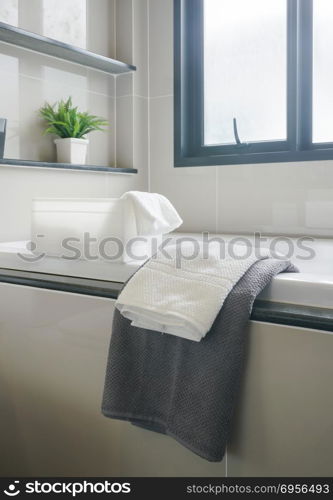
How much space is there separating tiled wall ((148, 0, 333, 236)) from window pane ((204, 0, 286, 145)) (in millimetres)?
195

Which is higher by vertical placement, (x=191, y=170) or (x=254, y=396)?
(x=191, y=170)

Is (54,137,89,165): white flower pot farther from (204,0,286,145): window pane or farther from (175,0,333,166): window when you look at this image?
(204,0,286,145): window pane

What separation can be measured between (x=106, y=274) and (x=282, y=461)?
0.60m

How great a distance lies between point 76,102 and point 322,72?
1.09 m

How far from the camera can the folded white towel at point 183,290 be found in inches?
38.0

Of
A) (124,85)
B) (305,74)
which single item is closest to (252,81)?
(305,74)

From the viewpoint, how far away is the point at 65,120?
2.10 metres

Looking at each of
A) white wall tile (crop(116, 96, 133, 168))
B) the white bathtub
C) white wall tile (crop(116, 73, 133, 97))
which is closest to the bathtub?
the white bathtub

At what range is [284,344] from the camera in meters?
0.96

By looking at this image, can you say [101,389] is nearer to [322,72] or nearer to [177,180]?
[177,180]

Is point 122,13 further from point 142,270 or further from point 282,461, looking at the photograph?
point 282,461

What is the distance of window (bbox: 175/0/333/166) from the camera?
214cm

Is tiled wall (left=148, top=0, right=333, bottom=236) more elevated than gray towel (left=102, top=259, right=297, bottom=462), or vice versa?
tiled wall (left=148, top=0, right=333, bottom=236)
